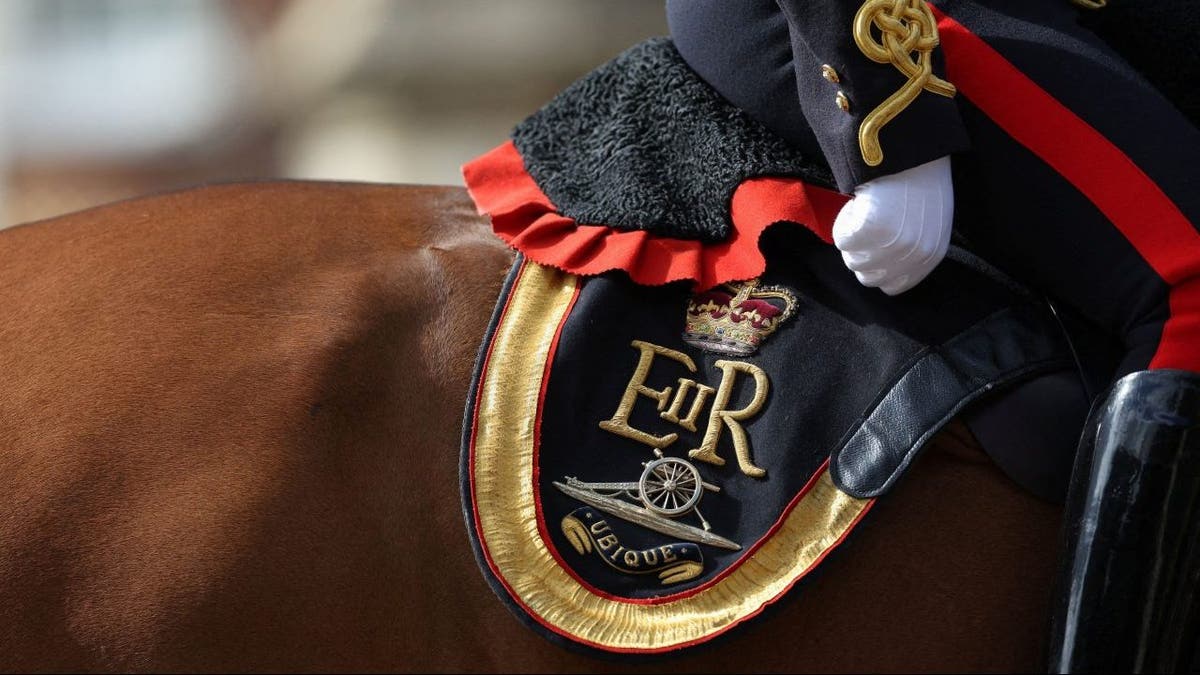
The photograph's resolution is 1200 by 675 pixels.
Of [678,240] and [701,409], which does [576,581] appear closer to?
[701,409]

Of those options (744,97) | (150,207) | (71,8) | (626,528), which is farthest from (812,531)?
(71,8)

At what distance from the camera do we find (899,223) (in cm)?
120

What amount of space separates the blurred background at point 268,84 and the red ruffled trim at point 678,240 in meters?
3.42

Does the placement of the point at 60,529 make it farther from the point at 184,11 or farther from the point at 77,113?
the point at 184,11

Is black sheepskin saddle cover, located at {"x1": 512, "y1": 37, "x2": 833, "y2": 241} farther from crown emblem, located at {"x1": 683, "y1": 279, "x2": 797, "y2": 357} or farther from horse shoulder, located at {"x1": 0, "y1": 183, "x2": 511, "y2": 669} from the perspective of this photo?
horse shoulder, located at {"x1": 0, "y1": 183, "x2": 511, "y2": 669}

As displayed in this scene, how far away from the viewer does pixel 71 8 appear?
529 centimetres

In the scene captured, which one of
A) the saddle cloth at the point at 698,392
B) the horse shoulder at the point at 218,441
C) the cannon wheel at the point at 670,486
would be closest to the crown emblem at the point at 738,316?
the saddle cloth at the point at 698,392

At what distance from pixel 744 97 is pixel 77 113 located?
4200 millimetres

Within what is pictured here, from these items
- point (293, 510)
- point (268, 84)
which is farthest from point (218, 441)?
point (268, 84)

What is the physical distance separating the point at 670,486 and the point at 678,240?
10.8 inches

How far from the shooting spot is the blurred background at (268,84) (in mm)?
4707

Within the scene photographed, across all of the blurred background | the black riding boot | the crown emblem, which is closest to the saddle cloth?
the crown emblem

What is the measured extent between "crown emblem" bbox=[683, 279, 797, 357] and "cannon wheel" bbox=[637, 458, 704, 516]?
0.43 ft

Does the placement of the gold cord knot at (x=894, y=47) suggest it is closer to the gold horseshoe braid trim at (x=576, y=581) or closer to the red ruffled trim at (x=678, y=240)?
the red ruffled trim at (x=678, y=240)
